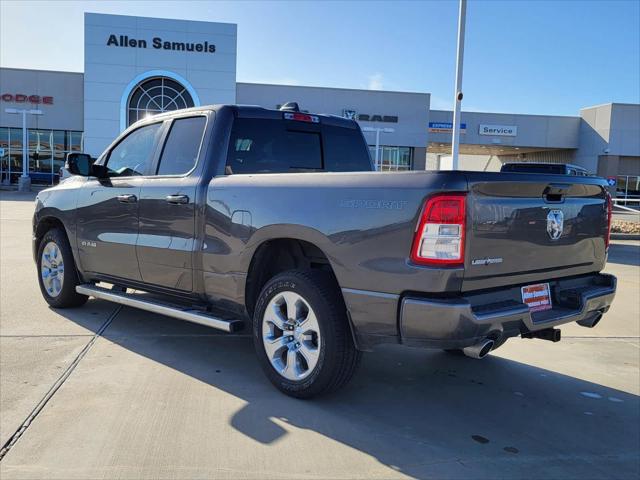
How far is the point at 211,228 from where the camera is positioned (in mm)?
4305

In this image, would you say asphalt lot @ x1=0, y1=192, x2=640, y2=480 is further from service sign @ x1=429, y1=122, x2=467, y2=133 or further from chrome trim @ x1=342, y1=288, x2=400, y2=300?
service sign @ x1=429, y1=122, x2=467, y2=133

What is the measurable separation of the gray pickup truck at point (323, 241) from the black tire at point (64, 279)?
0.30m

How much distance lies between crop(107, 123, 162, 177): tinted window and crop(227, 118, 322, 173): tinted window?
3.32ft

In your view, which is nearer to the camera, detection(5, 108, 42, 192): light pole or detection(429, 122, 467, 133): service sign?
detection(5, 108, 42, 192): light pole

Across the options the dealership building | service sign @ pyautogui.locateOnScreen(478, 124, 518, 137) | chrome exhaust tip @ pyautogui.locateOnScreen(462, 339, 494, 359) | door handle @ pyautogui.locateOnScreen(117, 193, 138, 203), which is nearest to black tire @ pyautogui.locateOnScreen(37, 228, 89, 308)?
door handle @ pyautogui.locateOnScreen(117, 193, 138, 203)

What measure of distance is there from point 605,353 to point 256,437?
12.1 ft

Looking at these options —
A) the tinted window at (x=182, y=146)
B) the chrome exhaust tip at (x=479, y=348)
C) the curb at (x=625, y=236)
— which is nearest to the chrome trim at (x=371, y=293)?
the chrome exhaust tip at (x=479, y=348)

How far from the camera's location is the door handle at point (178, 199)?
4496 mm

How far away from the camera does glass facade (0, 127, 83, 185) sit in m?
40.9

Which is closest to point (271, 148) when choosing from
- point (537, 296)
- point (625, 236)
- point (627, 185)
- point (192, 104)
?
point (537, 296)

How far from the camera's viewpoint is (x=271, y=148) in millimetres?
4832

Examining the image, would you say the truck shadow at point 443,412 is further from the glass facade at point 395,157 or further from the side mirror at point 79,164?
the glass facade at point 395,157

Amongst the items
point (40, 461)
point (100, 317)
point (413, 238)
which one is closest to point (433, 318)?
point (413, 238)

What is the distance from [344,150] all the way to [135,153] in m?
2.03
